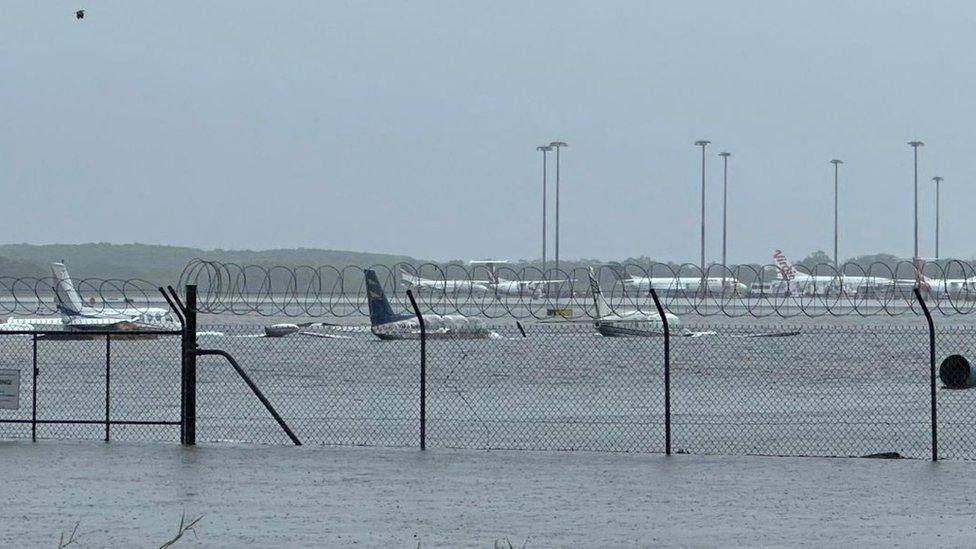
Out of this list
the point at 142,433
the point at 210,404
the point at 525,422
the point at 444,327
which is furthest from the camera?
the point at 444,327

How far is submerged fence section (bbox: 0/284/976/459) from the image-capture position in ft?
77.7

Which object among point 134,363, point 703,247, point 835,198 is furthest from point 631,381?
point 835,198

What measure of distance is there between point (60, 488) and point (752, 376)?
32423 millimetres

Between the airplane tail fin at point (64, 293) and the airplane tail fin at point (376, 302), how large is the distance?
13.2 m

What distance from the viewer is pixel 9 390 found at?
20516mm

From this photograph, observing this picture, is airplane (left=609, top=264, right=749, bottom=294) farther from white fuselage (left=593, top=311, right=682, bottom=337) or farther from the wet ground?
the wet ground

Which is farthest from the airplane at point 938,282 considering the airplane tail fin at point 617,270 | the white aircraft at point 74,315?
the white aircraft at point 74,315

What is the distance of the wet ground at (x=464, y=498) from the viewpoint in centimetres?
1284

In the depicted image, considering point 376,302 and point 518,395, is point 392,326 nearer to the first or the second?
point 376,302

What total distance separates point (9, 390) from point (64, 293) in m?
48.6

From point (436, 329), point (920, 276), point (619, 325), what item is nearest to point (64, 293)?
point (436, 329)

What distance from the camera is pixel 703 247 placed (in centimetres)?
11994

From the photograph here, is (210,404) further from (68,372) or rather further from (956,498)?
(956,498)

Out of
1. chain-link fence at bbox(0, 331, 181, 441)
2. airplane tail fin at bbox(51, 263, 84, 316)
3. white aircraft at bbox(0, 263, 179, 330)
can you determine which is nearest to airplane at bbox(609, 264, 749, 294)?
chain-link fence at bbox(0, 331, 181, 441)
